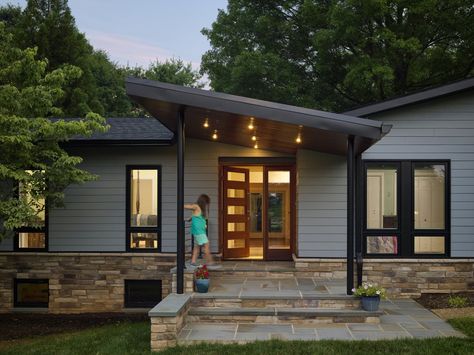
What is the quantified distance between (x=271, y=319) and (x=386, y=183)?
3853mm

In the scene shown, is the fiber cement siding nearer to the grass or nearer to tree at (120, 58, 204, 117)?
the grass

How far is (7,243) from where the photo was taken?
409 inches

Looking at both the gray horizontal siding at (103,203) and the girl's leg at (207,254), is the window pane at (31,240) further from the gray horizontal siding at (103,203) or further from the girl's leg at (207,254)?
the girl's leg at (207,254)

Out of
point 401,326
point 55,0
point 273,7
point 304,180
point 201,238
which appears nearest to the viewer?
point 401,326

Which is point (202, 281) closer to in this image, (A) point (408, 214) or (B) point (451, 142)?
(A) point (408, 214)

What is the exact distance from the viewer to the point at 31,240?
34.3ft

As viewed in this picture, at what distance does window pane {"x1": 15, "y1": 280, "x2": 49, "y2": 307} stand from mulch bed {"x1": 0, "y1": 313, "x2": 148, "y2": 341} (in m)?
0.30

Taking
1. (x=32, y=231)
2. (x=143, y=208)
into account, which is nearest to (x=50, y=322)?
(x=32, y=231)

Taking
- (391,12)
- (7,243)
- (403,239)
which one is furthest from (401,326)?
(391,12)

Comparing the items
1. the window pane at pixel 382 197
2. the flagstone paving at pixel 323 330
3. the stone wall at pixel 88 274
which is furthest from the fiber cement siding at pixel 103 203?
the window pane at pixel 382 197

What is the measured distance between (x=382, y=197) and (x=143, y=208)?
4.84m

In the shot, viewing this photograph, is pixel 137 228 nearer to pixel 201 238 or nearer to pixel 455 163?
pixel 201 238

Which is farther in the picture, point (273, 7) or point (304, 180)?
point (273, 7)

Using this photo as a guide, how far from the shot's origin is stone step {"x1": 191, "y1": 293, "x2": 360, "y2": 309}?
7.42 metres
